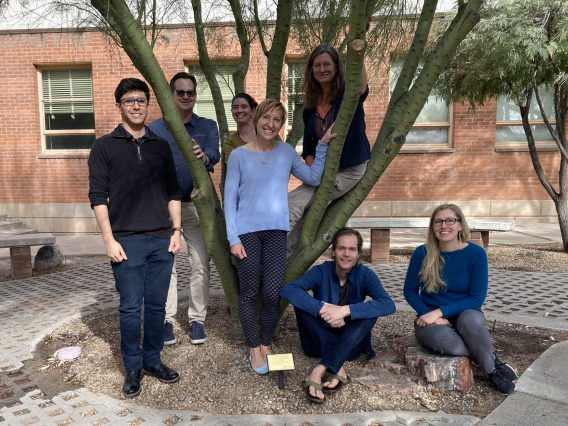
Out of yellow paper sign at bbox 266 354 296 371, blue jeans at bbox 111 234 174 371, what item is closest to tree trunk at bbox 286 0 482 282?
yellow paper sign at bbox 266 354 296 371

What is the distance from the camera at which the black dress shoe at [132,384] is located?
9.41ft

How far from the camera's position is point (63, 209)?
11234 mm

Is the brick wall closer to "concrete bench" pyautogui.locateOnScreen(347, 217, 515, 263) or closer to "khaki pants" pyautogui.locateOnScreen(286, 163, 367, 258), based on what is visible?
"concrete bench" pyautogui.locateOnScreen(347, 217, 515, 263)

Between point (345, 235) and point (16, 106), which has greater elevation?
→ point (16, 106)

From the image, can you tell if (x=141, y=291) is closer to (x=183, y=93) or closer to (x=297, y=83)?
(x=183, y=93)

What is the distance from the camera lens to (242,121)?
3900 millimetres

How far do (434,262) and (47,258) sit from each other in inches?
242

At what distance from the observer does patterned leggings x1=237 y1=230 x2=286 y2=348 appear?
310 cm

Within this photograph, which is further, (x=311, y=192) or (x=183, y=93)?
(x=183, y=93)

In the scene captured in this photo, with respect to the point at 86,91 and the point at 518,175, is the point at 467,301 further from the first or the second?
the point at 86,91

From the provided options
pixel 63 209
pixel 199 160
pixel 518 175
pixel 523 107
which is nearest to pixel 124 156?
pixel 199 160

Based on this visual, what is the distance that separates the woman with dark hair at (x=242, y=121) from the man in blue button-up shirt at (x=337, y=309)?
1.23m

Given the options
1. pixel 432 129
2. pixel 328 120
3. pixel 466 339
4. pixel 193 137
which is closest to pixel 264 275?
pixel 328 120

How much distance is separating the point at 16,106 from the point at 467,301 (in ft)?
37.7
